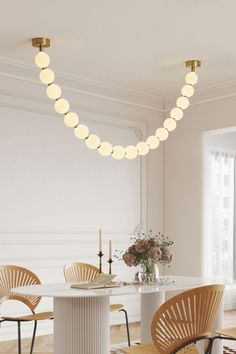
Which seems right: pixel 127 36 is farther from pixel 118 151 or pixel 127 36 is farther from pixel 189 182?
pixel 189 182

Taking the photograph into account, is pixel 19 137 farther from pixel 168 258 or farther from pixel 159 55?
pixel 168 258

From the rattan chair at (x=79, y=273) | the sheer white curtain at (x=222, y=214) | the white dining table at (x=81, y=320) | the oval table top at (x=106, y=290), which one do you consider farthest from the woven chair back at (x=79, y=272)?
the sheer white curtain at (x=222, y=214)

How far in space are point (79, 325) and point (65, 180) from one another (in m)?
2.91

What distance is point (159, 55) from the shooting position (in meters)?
5.52

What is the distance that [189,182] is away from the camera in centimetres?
695

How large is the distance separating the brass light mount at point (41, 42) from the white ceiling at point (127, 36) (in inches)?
2.5

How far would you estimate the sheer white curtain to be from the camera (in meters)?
7.70

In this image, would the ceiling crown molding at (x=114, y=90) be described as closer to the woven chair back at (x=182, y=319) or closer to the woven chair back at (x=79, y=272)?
the woven chair back at (x=79, y=272)

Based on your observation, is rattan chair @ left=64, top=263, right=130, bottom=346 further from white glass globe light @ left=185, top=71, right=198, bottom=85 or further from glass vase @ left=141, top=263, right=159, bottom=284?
white glass globe light @ left=185, top=71, right=198, bottom=85

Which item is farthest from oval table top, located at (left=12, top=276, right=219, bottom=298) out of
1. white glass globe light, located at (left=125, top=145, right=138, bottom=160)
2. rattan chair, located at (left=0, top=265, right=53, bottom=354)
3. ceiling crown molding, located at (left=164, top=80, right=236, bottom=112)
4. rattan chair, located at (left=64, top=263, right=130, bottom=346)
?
ceiling crown molding, located at (left=164, top=80, right=236, bottom=112)

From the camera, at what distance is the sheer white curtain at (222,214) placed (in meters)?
7.70

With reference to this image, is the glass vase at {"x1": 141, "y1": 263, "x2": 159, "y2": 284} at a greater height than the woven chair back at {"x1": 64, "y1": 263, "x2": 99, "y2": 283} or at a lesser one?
greater

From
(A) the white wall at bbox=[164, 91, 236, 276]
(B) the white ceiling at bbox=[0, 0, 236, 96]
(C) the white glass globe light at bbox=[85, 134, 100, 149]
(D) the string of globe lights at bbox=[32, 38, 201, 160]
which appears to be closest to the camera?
(B) the white ceiling at bbox=[0, 0, 236, 96]

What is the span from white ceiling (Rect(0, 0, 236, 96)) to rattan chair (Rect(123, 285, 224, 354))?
224cm
